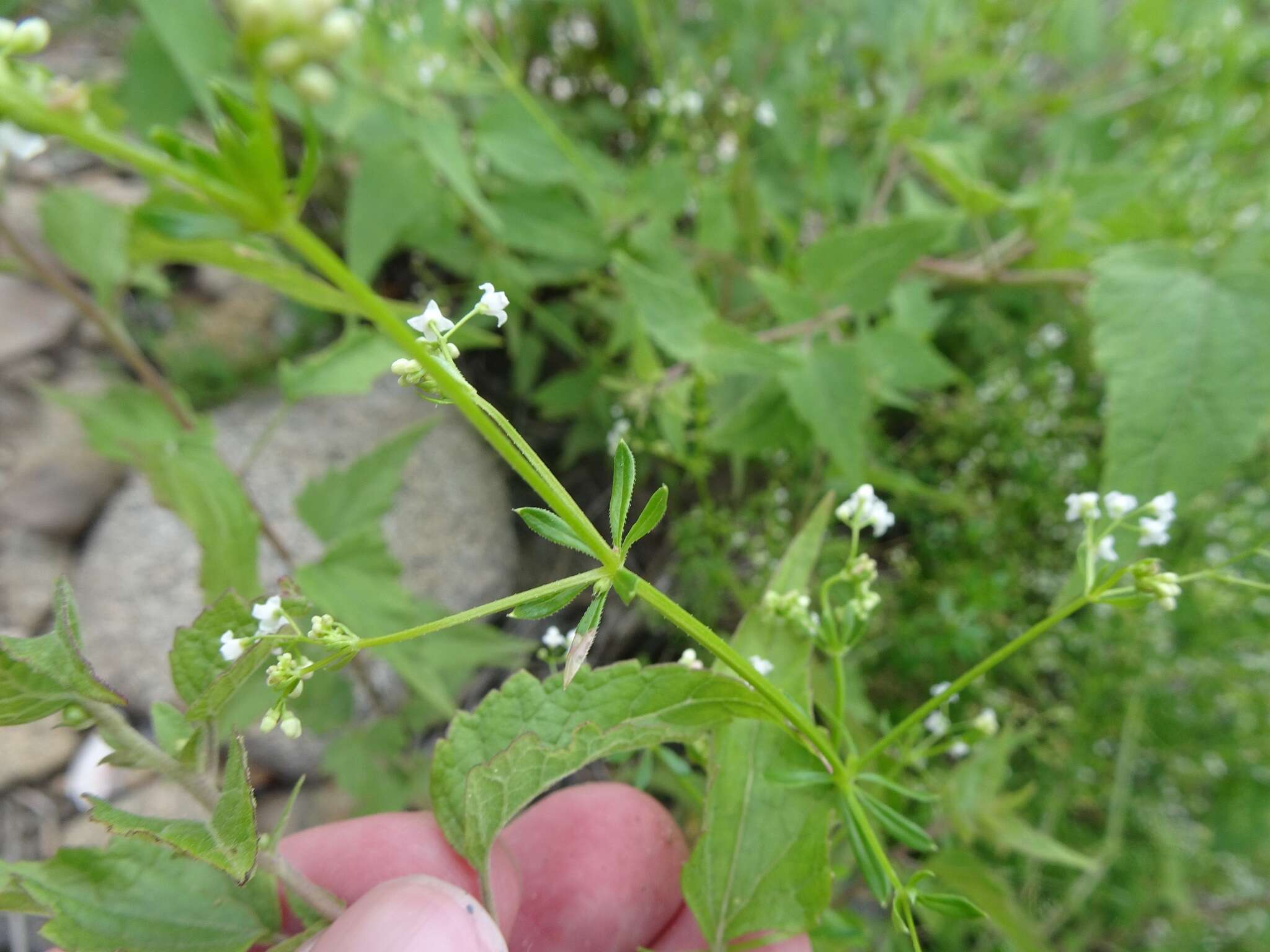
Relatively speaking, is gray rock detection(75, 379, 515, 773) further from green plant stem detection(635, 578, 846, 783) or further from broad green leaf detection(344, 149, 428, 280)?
green plant stem detection(635, 578, 846, 783)

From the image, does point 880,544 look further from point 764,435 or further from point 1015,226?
point 1015,226

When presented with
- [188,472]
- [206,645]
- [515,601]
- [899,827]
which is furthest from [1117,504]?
[188,472]

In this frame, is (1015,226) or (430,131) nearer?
(430,131)

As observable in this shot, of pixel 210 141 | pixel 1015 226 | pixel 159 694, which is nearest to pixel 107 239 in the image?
pixel 210 141

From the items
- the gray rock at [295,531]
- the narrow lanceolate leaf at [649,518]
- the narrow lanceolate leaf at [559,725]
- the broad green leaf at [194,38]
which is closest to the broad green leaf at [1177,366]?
the narrow lanceolate leaf at [559,725]

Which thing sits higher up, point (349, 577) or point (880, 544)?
point (349, 577)

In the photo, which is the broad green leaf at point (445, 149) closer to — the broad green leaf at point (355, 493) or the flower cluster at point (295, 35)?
the broad green leaf at point (355, 493)
